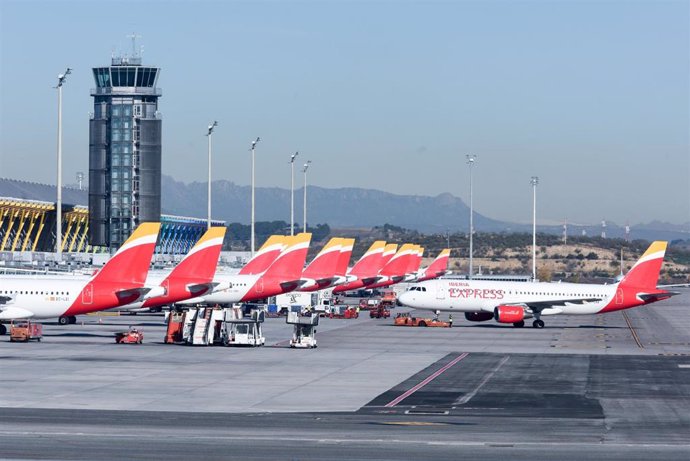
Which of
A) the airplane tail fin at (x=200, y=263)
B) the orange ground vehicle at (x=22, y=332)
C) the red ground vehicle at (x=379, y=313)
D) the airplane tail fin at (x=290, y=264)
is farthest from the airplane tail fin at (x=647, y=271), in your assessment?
the orange ground vehicle at (x=22, y=332)

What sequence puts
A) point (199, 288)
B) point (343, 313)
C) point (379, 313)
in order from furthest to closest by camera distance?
1. point (343, 313)
2. point (379, 313)
3. point (199, 288)

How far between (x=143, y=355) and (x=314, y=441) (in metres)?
31.7

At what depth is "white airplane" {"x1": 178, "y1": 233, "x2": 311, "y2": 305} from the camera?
9512 centimetres

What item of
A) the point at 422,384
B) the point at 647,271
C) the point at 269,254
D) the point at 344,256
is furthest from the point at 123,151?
the point at 422,384

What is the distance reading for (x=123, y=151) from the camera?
6604 inches

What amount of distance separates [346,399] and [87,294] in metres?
31.0

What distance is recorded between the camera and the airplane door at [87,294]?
73.1 m

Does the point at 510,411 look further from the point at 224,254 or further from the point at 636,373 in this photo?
the point at 224,254

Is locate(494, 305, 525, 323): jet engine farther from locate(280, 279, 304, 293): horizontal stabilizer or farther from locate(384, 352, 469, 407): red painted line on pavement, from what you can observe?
locate(384, 352, 469, 407): red painted line on pavement

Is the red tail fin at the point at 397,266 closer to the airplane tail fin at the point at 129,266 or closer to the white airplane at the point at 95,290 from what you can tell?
the white airplane at the point at 95,290

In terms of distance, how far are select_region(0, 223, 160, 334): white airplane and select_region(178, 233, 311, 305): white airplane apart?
19.7 m

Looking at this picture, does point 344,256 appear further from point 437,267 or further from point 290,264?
point 437,267

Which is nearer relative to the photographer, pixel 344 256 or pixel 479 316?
pixel 479 316

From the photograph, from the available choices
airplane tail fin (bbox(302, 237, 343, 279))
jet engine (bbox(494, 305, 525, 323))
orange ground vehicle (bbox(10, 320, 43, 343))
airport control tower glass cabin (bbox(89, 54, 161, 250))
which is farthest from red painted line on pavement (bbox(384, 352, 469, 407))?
airport control tower glass cabin (bbox(89, 54, 161, 250))
